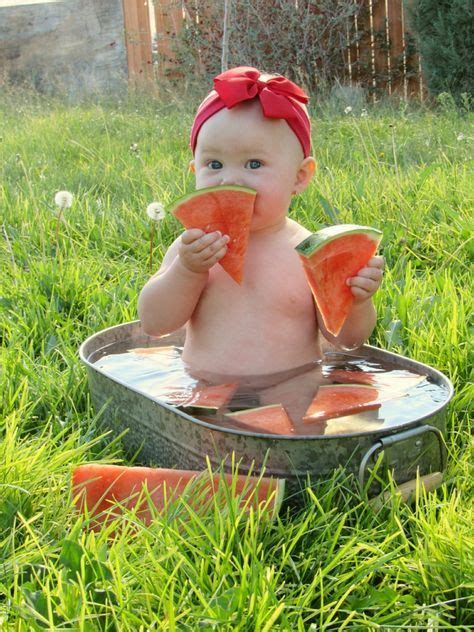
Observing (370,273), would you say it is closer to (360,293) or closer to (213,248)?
(360,293)

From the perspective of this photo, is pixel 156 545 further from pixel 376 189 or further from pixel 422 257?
pixel 376 189

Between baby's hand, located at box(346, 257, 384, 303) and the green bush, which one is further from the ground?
the green bush

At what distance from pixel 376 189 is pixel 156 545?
116 inches

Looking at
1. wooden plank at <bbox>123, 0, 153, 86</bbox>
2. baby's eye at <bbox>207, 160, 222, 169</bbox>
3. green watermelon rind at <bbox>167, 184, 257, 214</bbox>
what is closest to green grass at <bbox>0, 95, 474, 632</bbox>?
green watermelon rind at <bbox>167, 184, 257, 214</bbox>

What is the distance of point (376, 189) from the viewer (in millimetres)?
4277

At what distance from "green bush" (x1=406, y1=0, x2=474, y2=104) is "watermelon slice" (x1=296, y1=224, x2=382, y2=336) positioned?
740cm

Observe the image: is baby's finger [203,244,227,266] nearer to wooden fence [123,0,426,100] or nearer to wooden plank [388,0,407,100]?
wooden fence [123,0,426,100]

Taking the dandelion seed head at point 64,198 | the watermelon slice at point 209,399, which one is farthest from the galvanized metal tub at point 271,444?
the dandelion seed head at point 64,198

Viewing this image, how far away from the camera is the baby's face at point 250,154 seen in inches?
92.9

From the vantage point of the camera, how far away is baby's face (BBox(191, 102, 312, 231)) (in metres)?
2.36

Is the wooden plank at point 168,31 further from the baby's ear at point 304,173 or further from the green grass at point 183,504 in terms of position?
the baby's ear at point 304,173

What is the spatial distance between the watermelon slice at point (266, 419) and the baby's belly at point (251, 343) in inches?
10.1

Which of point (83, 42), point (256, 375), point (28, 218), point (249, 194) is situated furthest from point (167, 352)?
point (83, 42)

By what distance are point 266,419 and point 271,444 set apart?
0.91 ft
